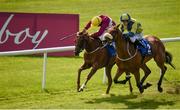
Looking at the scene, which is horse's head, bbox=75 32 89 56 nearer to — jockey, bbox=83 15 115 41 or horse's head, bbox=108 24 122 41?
jockey, bbox=83 15 115 41

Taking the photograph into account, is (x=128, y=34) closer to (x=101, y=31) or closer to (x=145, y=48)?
(x=145, y=48)

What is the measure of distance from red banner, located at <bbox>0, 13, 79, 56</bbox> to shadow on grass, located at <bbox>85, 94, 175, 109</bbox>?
5.50 metres

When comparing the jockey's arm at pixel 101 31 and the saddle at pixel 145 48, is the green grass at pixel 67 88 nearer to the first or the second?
the saddle at pixel 145 48

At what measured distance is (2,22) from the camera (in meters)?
17.2

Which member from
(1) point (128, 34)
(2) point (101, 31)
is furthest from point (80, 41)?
(1) point (128, 34)

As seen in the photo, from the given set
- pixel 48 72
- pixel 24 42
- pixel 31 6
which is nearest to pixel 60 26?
pixel 24 42

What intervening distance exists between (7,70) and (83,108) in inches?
194

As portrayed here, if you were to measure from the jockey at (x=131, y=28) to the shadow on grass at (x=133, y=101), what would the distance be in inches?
49.4

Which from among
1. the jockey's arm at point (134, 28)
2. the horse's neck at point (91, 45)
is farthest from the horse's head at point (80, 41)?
the jockey's arm at point (134, 28)

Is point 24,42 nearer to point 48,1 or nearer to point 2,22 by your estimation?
point 2,22

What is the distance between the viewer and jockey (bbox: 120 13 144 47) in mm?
12289

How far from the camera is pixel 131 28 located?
12516 millimetres

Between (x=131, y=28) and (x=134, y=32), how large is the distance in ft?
0.38

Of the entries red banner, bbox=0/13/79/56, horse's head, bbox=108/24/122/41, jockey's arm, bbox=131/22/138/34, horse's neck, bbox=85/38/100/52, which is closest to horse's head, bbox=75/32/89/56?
horse's neck, bbox=85/38/100/52
